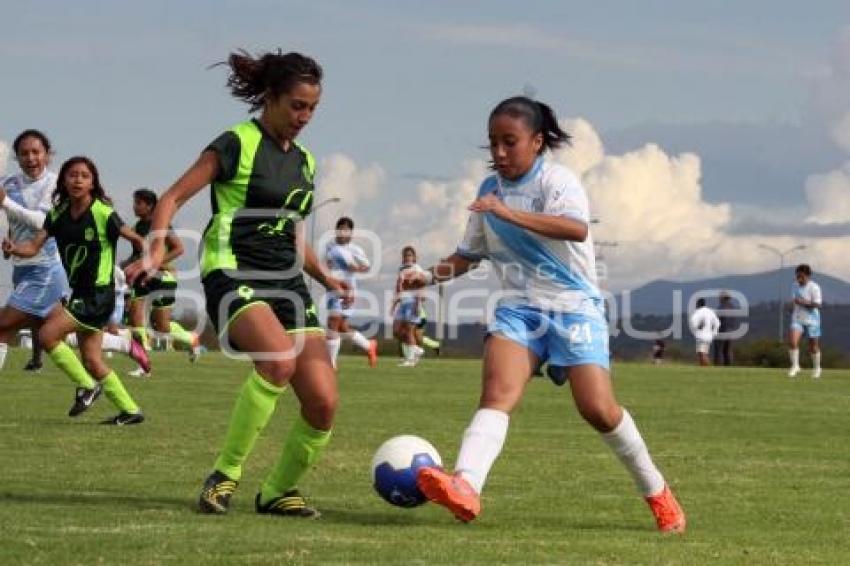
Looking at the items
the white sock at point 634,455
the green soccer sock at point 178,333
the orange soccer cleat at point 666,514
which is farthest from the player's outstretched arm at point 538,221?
the green soccer sock at point 178,333

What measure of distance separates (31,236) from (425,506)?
8.64 m

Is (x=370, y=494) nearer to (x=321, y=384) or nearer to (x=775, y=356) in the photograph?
(x=321, y=384)

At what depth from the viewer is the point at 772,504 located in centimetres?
991

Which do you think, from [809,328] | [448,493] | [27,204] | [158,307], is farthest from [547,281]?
[809,328]

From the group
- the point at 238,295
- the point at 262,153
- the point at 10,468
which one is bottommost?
the point at 10,468

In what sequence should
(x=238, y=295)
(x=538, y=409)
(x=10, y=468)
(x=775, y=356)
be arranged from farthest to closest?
(x=775, y=356) → (x=538, y=409) → (x=10, y=468) → (x=238, y=295)

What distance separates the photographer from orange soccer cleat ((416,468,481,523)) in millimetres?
7895

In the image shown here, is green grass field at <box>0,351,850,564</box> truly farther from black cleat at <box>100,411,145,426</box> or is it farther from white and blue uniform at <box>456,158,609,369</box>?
white and blue uniform at <box>456,158,609,369</box>

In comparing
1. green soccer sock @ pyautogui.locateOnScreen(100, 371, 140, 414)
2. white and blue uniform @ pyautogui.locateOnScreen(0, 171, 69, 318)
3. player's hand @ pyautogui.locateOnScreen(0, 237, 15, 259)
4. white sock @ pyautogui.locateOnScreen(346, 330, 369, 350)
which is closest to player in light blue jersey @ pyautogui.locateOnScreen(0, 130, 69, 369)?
white and blue uniform @ pyautogui.locateOnScreen(0, 171, 69, 318)

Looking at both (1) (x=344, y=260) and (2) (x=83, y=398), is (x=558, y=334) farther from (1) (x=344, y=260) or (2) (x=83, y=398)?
(1) (x=344, y=260)

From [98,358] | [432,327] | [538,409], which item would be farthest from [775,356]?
[98,358]

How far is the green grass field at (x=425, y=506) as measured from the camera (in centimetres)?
760

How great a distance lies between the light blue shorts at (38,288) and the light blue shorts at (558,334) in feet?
25.6

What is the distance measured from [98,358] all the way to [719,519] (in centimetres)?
701
